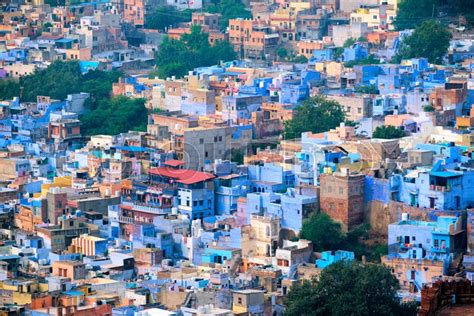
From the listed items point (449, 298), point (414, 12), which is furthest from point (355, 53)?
point (449, 298)

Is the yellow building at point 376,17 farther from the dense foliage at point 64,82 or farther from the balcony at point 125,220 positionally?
the balcony at point 125,220

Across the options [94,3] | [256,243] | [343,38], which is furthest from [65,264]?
[94,3]

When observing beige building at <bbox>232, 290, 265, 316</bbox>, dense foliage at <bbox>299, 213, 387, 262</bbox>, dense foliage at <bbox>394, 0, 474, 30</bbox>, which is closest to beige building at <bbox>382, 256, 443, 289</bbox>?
dense foliage at <bbox>299, 213, 387, 262</bbox>

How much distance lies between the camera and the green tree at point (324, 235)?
32.8m

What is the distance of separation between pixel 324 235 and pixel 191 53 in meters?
19.7

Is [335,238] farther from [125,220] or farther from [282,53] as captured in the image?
[282,53]

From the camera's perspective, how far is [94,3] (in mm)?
60375

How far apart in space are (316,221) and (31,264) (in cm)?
490

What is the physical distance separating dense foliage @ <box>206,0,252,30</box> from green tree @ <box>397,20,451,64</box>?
1072cm

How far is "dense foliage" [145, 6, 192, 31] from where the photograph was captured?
5812 cm

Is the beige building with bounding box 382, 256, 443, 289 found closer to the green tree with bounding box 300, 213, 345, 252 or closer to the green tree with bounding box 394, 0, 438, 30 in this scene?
the green tree with bounding box 300, 213, 345, 252

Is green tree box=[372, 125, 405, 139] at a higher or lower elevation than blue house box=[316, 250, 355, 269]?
higher

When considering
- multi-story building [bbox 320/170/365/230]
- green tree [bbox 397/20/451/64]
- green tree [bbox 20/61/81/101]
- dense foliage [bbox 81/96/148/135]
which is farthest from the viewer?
green tree [bbox 20/61/81/101]

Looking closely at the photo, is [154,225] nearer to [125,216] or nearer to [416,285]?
[125,216]
